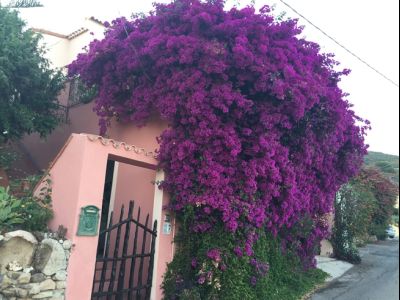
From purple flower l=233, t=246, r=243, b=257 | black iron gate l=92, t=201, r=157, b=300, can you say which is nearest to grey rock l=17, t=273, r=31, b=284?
black iron gate l=92, t=201, r=157, b=300

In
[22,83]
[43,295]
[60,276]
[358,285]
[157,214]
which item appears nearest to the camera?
[43,295]

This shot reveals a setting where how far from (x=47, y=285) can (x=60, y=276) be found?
0.18 metres

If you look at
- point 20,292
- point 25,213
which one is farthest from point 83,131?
point 20,292

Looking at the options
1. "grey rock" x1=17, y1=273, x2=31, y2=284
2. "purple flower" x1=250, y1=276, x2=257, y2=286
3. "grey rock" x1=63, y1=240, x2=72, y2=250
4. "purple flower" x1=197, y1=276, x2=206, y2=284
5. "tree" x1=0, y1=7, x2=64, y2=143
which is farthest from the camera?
"tree" x1=0, y1=7, x2=64, y2=143

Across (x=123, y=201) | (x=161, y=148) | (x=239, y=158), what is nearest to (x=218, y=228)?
(x=239, y=158)

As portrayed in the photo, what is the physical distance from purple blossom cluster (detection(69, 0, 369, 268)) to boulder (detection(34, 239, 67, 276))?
196cm

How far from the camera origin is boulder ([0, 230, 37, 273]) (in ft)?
13.8

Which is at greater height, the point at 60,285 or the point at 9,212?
the point at 9,212

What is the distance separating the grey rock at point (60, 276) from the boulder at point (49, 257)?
1.8 inches

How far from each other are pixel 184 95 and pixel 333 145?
3964 millimetres

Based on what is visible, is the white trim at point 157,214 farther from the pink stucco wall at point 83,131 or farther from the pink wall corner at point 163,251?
the pink stucco wall at point 83,131

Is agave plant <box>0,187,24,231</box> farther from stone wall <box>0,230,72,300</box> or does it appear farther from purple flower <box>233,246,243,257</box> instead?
purple flower <box>233,246,243,257</box>

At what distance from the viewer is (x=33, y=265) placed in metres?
4.40

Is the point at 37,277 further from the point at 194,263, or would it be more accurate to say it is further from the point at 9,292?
the point at 194,263
